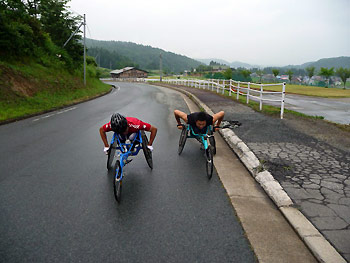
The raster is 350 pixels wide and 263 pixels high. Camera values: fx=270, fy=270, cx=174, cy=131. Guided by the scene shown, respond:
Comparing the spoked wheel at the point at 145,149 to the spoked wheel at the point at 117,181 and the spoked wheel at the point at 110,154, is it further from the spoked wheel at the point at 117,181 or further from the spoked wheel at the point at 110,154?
the spoked wheel at the point at 117,181

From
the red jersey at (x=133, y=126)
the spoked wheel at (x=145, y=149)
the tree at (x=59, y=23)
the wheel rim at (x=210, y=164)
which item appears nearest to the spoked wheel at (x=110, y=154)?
the red jersey at (x=133, y=126)

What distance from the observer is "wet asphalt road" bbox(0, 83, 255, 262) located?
281 centimetres

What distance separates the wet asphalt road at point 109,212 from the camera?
9.21ft

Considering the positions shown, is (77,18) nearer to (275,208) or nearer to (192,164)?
(192,164)

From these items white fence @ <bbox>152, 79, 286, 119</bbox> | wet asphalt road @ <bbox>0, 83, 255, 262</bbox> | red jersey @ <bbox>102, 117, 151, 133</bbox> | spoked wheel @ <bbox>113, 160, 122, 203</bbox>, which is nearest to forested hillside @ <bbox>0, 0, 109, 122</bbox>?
wet asphalt road @ <bbox>0, 83, 255, 262</bbox>

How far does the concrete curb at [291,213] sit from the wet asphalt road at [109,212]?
670 millimetres

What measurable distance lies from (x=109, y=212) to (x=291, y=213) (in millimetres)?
2398

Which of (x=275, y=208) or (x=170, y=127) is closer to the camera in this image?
(x=275, y=208)

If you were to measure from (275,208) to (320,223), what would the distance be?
0.64 meters

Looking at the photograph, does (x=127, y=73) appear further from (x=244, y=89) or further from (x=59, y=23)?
(x=244, y=89)

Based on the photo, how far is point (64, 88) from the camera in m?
21.3

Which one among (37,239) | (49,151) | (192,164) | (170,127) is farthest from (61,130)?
(37,239)

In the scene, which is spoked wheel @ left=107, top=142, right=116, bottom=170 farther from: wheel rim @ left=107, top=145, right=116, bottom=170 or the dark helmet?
the dark helmet

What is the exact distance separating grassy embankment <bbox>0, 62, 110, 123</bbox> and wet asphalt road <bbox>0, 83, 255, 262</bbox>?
711 cm
